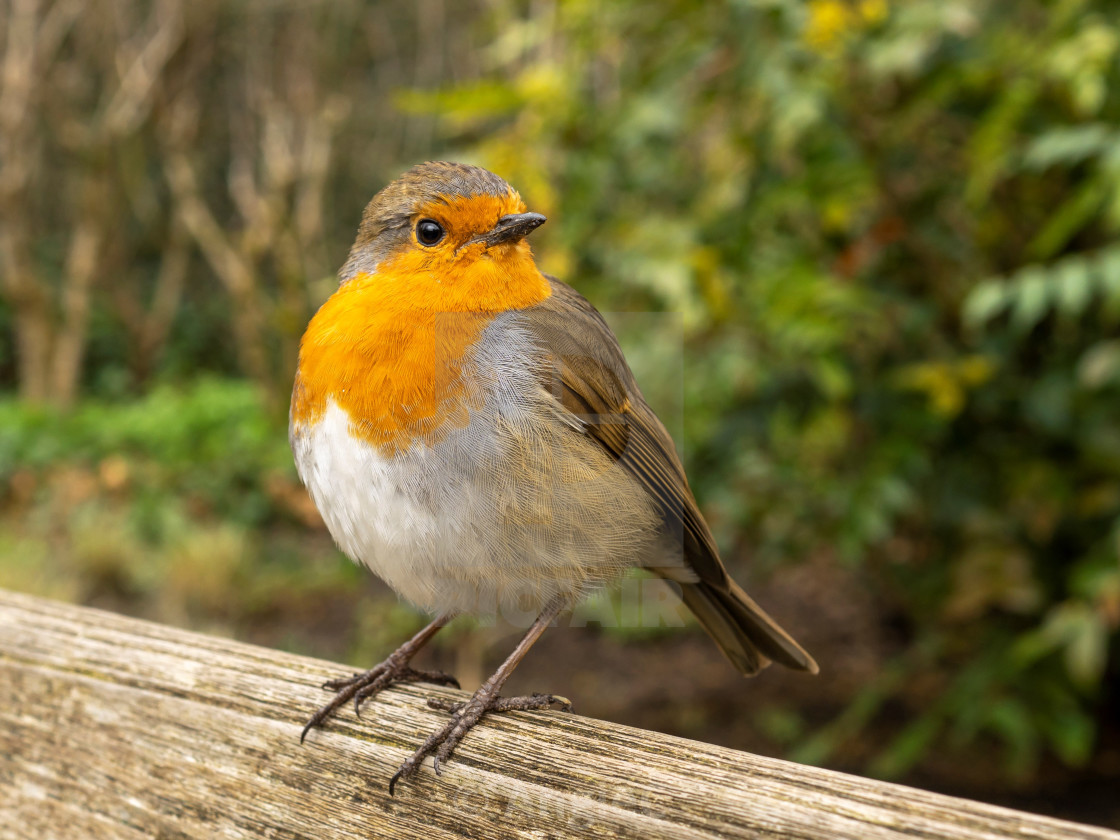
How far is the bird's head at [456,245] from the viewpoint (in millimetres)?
1565

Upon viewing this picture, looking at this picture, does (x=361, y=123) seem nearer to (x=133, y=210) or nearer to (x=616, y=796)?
(x=133, y=210)

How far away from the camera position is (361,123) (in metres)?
11.2

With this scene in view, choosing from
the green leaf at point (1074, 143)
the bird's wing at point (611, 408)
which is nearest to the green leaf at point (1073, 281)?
the green leaf at point (1074, 143)

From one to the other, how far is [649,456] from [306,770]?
2.60ft

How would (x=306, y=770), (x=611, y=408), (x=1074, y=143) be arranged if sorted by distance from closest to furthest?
(x=306, y=770) → (x=611, y=408) → (x=1074, y=143)

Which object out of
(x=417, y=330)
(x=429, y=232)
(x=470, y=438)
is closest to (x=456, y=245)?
(x=429, y=232)

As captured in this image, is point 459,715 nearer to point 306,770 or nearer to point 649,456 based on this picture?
point 306,770

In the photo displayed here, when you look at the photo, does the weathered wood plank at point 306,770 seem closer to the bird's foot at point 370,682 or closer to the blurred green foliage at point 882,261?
the bird's foot at point 370,682

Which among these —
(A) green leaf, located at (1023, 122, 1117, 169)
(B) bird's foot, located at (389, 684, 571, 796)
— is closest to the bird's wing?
(B) bird's foot, located at (389, 684, 571, 796)

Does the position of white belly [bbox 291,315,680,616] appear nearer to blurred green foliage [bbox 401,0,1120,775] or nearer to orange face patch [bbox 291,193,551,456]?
orange face patch [bbox 291,193,551,456]

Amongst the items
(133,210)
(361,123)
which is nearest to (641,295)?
(361,123)

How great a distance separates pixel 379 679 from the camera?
5.02ft

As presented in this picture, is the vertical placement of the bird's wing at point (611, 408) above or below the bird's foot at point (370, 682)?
above

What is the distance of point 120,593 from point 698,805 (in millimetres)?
5848
